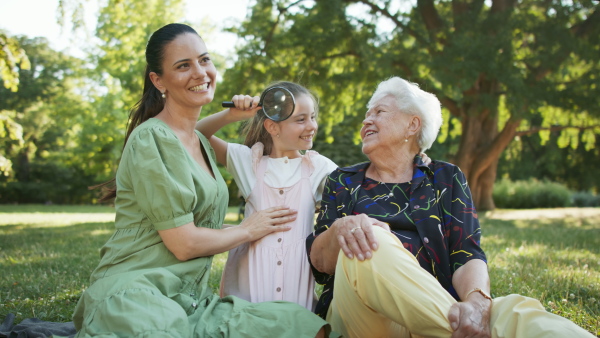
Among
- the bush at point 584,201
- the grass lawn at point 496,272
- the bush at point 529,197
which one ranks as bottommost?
the bush at point 584,201

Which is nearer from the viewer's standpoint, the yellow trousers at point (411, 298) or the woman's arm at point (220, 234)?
the yellow trousers at point (411, 298)

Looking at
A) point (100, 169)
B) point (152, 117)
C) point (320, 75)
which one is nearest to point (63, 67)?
point (100, 169)

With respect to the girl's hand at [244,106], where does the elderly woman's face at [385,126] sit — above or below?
below

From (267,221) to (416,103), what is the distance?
1.23 m

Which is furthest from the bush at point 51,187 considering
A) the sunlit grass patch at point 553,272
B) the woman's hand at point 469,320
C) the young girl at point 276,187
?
the woman's hand at point 469,320

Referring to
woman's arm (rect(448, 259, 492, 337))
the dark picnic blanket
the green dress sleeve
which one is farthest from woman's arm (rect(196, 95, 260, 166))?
woman's arm (rect(448, 259, 492, 337))

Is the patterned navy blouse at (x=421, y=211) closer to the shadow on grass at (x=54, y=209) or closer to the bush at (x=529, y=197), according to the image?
the shadow on grass at (x=54, y=209)

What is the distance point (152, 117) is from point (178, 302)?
3.92 feet

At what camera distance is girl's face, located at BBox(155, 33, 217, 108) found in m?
3.10

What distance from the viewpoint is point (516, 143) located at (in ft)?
81.5

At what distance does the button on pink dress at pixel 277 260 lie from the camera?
323cm

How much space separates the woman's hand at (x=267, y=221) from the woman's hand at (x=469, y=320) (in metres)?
1.22

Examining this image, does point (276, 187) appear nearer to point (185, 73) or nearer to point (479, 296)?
point (185, 73)

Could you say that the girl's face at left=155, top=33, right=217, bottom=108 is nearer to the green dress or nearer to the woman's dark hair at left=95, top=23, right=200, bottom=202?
the woman's dark hair at left=95, top=23, right=200, bottom=202
